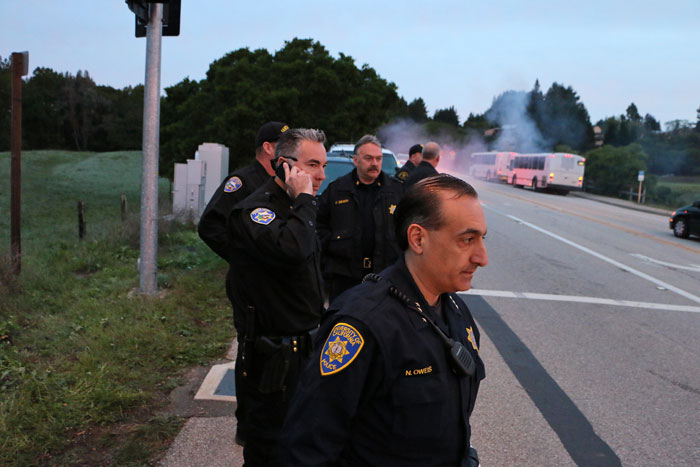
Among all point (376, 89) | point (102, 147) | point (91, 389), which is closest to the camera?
point (91, 389)

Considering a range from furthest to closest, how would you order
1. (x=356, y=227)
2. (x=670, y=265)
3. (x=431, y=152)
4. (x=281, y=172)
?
(x=670, y=265), (x=431, y=152), (x=356, y=227), (x=281, y=172)

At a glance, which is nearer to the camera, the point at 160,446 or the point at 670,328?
the point at 160,446

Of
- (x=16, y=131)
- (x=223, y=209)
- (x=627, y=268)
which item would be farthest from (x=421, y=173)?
(x=627, y=268)

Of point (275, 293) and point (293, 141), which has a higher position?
point (293, 141)

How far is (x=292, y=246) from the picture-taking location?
2.70 meters

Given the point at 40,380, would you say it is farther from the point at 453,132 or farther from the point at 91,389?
the point at 453,132

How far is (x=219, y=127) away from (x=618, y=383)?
23877 mm

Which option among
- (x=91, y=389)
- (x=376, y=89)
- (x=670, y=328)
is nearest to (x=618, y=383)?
(x=670, y=328)

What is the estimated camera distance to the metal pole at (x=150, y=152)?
6.92m

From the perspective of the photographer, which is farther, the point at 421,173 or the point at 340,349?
the point at 421,173

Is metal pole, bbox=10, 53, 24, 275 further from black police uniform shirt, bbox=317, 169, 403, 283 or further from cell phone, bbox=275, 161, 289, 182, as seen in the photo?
cell phone, bbox=275, 161, 289, 182

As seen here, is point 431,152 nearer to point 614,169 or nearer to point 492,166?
point 614,169

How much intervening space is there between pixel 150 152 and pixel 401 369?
5.94 metres

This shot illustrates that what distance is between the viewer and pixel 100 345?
5227 millimetres
